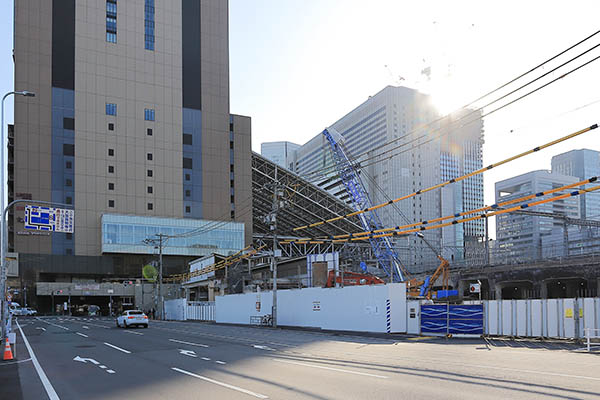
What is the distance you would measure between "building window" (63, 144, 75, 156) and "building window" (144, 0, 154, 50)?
81.5 ft

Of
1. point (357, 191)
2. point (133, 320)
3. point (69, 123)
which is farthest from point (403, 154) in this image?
point (133, 320)

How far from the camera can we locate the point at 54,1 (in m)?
99.8

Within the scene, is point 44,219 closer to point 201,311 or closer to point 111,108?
point 201,311

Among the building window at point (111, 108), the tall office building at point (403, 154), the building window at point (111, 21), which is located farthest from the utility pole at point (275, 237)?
the tall office building at point (403, 154)

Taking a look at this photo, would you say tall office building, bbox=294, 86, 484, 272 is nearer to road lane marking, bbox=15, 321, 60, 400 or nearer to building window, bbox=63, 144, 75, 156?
building window, bbox=63, 144, 75, 156

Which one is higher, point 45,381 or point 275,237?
point 275,237

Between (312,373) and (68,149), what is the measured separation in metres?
94.5

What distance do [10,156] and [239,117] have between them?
50.2 meters

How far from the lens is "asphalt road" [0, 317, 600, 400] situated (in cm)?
1141

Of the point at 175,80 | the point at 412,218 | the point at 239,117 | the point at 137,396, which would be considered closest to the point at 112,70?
the point at 175,80

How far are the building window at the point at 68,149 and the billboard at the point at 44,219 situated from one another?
2792 inches

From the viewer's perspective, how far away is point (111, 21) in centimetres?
10400

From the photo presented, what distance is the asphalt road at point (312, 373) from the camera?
449 inches

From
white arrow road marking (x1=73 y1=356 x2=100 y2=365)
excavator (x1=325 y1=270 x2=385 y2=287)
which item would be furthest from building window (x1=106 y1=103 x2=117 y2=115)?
white arrow road marking (x1=73 y1=356 x2=100 y2=365)
